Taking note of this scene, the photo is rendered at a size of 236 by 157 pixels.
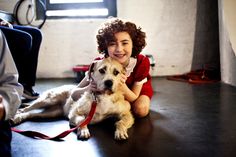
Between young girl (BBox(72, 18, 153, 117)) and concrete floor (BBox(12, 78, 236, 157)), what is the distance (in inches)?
6.6

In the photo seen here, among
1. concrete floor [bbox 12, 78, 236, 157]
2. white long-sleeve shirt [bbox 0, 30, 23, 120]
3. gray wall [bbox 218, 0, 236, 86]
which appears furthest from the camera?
gray wall [bbox 218, 0, 236, 86]

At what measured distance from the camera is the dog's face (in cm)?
184

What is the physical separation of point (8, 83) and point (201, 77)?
3.58m

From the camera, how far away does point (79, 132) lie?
1786 millimetres

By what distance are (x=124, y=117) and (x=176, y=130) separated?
367 millimetres

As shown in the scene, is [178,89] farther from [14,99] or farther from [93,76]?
[14,99]

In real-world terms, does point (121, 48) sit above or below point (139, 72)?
above

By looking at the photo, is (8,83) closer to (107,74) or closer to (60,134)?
(60,134)

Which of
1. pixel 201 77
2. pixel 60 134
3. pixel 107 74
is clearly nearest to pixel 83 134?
pixel 60 134

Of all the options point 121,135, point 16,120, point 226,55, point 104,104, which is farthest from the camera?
point 226,55

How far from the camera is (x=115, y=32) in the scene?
6.90ft

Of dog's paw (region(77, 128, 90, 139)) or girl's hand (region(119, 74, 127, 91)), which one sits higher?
girl's hand (region(119, 74, 127, 91))

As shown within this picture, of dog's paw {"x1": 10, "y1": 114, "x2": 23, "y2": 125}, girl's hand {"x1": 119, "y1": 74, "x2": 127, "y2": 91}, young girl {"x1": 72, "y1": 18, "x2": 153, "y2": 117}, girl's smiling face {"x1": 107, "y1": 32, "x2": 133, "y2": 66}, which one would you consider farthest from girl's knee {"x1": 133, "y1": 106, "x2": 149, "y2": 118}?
dog's paw {"x1": 10, "y1": 114, "x2": 23, "y2": 125}

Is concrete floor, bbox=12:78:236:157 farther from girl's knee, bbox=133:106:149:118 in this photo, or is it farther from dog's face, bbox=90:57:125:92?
dog's face, bbox=90:57:125:92
